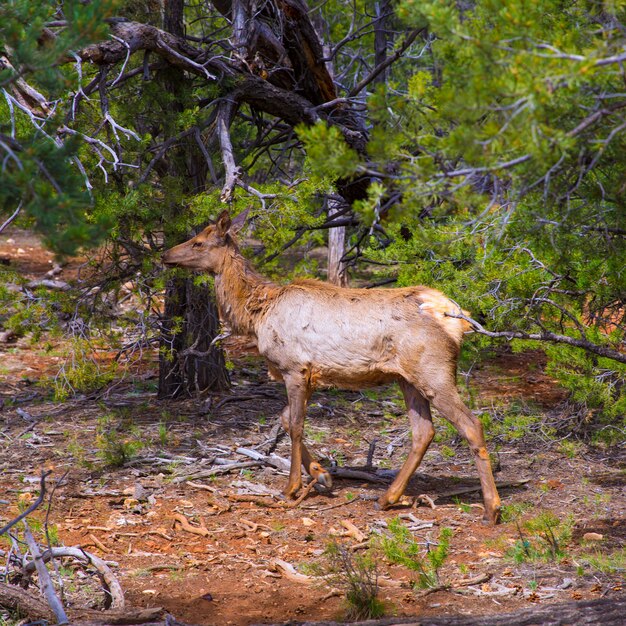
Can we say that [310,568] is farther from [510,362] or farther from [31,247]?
[31,247]

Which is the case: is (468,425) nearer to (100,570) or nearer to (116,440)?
(100,570)

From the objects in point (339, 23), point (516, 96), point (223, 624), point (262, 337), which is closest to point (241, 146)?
point (262, 337)

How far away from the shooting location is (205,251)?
9023 millimetres

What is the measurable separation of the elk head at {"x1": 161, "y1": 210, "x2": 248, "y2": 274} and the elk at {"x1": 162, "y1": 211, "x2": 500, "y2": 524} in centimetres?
1

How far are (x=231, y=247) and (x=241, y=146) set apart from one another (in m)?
2.91

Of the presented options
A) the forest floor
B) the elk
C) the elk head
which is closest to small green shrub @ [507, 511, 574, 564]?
the forest floor

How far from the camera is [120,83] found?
921 centimetres

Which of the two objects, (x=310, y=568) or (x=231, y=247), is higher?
(x=231, y=247)

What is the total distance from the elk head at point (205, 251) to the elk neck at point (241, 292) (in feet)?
0.28

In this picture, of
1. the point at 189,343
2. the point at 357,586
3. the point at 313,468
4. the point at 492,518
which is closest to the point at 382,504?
the point at 313,468

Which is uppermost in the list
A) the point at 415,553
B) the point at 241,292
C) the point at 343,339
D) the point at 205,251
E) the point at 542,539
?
the point at 205,251

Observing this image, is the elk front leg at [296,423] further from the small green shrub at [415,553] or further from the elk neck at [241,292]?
the small green shrub at [415,553]

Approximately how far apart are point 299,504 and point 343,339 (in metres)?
1.71

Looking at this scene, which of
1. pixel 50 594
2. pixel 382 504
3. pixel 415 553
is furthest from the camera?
pixel 382 504
